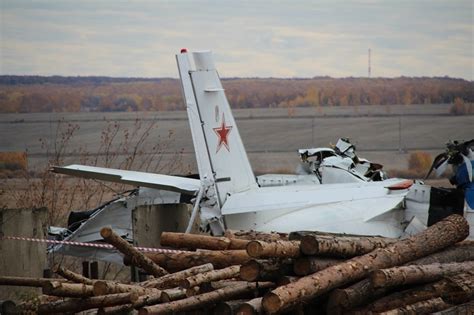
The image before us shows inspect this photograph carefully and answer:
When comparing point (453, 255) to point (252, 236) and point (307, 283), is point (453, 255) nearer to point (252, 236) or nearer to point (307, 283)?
point (307, 283)

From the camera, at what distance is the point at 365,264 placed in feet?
32.7

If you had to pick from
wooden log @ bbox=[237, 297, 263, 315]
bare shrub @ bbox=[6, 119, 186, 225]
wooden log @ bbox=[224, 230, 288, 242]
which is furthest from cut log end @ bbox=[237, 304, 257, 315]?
bare shrub @ bbox=[6, 119, 186, 225]

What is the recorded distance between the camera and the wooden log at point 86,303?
1009 centimetres

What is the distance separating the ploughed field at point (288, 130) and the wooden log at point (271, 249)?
25.9 metres

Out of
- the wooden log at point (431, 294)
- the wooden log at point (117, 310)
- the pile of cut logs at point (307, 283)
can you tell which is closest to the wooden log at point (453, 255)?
the pile of cut logs at point (307, 283)

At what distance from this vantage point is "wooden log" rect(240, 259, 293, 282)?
973 cm

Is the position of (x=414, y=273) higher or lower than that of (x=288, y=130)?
higher

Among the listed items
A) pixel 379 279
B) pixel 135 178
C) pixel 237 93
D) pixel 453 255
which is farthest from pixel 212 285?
pixel 237 93

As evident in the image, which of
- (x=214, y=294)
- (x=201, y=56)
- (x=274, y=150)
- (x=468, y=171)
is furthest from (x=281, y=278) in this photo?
(x=274, y=150)

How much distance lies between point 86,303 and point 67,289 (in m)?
0.21

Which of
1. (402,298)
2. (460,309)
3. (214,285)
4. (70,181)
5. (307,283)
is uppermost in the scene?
(307,283)

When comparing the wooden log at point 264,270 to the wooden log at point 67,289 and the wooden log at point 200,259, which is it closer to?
the wooden log at point 200,259

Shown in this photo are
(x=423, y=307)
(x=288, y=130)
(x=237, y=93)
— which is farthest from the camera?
(x=237, y=93)

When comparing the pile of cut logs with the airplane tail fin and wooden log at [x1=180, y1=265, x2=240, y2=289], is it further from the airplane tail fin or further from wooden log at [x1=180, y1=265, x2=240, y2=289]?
the airplane tail fin
